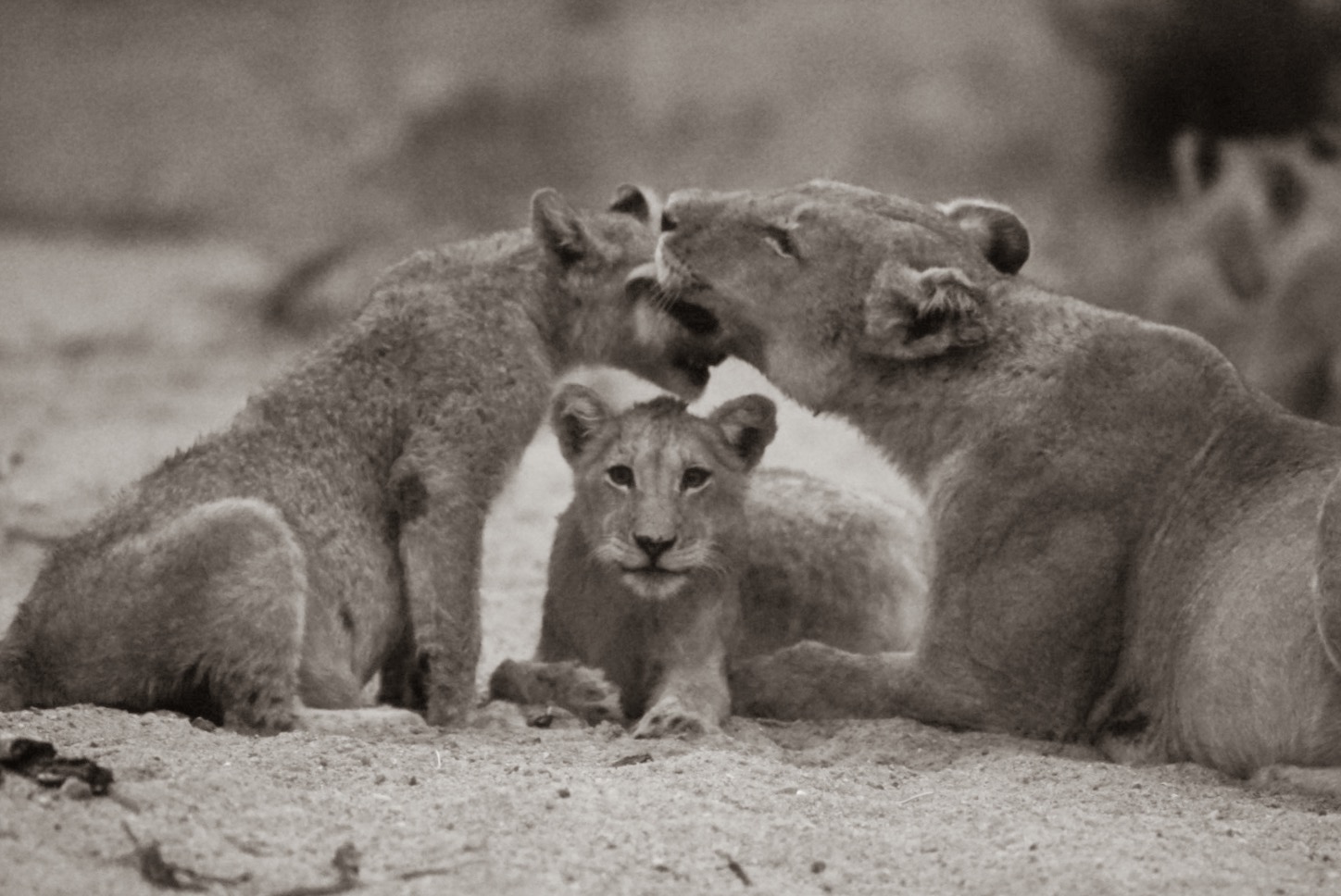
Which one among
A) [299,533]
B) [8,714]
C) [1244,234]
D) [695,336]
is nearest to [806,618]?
[695,336]

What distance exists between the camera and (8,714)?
593cm

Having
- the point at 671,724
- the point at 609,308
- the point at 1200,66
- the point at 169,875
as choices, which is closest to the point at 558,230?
the point at 609,308

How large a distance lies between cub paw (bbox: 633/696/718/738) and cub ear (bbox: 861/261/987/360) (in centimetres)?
145

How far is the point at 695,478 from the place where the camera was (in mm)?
7000

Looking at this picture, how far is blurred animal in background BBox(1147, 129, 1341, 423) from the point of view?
12.0 metres

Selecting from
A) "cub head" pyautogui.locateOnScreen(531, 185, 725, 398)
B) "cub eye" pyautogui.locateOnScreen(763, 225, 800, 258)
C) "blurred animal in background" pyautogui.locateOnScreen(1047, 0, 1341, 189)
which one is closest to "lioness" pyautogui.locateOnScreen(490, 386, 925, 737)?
"cub head" pyautogui.locateOnScreen(531, 185, 725, 398)

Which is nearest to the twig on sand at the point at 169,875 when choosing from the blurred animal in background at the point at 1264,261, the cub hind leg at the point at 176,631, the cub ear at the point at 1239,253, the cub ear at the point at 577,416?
the cub hind leg at the point at 176,631

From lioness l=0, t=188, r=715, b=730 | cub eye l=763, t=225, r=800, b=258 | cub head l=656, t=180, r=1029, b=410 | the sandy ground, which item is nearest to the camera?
the sandy ground

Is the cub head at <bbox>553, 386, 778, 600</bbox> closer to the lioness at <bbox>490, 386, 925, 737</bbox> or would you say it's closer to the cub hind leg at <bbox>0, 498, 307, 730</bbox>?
the lioness at <bbox>490, 386, 925, 737</bbox>

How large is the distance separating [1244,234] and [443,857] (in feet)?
34.3

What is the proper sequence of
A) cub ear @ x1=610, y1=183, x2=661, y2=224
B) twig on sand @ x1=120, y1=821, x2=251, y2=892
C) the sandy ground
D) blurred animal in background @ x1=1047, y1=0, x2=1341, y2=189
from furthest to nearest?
1. blurred animal in background @ x1=1047, y1=0, x2=1341, y2=189
2. cub ear @ x1=610, y1=183, x2=661, y2=224
3. the sandy ground
4. twig on sand @ x1=120, y1=821, x2=251, y2=892

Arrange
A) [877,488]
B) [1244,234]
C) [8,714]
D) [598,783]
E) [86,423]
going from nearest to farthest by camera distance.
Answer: [598,783], [8,714], [877,488], [86,423], [1244,234]

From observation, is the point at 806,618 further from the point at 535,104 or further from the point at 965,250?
the point at 535,104

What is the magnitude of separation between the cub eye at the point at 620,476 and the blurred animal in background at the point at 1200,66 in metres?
10.1
